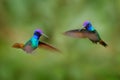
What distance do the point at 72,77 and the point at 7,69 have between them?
0.73 feet

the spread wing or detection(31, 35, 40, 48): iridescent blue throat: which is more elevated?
the spread wing

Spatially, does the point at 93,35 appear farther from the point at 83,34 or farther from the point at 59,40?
the point at 59,40

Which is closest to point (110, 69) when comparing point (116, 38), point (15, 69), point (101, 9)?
point (116, 38)

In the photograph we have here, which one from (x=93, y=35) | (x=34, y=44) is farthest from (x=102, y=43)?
(x=34, y=44)

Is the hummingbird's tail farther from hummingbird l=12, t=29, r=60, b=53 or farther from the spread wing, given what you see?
hummingbird l=12, t=29, r=60, b=53

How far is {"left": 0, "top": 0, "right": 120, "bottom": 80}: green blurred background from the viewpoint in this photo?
147 cm

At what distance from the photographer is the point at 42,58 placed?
147 cm

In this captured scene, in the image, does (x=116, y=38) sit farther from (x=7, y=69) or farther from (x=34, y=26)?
(x=7, y=69)

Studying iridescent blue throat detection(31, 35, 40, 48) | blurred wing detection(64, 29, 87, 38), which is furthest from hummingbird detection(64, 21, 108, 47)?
iridescent blue throat detection(31, 35, 40, 48)

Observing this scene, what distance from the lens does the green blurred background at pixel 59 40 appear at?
1467 millimetres

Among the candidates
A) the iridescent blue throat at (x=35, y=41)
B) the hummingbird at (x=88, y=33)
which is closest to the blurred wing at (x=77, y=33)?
the hummingbird at (x=88, y=33)

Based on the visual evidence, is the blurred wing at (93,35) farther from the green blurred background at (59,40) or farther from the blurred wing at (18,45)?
the blurred wing at (18,45)

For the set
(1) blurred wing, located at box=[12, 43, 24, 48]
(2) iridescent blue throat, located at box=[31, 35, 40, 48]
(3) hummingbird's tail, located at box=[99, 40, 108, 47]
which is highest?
(3) hummingbird's tail, located at box=[99, 40, 108, 47]

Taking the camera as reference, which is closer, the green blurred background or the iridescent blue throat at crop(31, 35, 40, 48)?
the iridescent blue throat at crop(31, 35, 40, 48)
